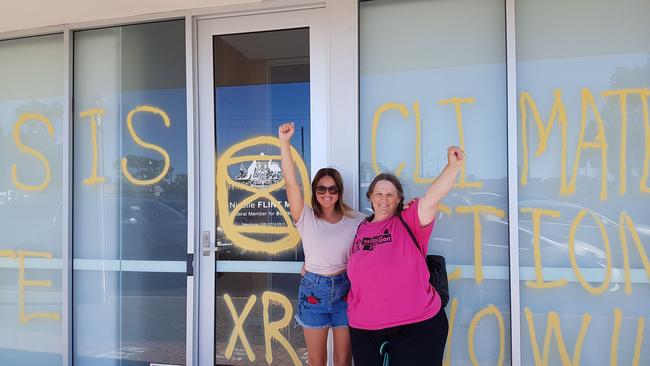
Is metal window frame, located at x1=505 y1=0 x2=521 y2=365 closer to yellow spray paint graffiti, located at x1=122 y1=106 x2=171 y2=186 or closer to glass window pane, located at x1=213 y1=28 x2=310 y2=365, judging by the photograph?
glass window pane, located at x1=213 y1=28 x2=310 y2=365

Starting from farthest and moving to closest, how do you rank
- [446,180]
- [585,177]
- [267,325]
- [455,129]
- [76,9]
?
[76,9], [267,325], [455,129], [585,177], [446,180]

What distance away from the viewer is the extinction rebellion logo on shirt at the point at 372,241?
2.31m

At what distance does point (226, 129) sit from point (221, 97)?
0.75 feet

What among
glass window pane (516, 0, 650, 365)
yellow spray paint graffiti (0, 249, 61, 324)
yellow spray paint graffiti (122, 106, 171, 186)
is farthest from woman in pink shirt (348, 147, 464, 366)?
yellow spray paint graffiti (0, 249, 61, 324)

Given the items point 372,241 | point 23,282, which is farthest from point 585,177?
point 23,282

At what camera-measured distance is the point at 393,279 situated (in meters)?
2.24

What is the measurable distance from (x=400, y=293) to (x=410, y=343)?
23 cm

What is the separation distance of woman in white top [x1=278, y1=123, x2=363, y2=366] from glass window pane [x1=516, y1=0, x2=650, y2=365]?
1092 mm

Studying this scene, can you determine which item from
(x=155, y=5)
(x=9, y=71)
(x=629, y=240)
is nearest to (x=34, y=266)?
(x=9, y=71)

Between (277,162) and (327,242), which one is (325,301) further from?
(277,162)

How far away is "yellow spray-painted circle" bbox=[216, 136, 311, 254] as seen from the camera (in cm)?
328

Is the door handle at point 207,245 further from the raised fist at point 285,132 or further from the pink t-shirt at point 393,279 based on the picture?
the pink t-shirt at point 393,279

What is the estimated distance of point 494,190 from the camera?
296 centimetres

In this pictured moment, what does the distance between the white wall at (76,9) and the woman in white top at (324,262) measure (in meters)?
1.37
